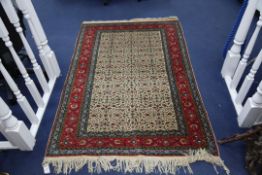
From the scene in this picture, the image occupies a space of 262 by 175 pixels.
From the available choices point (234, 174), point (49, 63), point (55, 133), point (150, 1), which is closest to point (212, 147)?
point (234, 174)

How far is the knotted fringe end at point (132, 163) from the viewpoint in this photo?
1.39 meters

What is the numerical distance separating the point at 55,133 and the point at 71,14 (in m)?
1.58

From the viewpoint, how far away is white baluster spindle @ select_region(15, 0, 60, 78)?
1402mm

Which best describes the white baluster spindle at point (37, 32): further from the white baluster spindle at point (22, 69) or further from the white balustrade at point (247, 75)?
the white balustrade at point (247, 75)

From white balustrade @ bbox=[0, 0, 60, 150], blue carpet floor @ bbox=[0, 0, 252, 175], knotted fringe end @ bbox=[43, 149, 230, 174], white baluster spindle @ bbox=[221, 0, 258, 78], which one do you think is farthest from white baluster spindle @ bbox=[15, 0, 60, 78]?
white baluster spindle @ bbox=[221, 0, 258, 78]

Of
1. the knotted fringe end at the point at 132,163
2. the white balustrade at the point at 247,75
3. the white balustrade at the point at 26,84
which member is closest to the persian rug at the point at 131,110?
the knotted fringe end at the point at 132,163

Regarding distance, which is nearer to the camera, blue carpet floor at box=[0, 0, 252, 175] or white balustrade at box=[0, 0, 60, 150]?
white balustrade at box=[0, 0, 60, 150]

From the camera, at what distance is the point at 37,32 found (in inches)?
62.5

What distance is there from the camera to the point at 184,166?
139 cm

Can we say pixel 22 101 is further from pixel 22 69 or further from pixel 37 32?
pixel 37 32

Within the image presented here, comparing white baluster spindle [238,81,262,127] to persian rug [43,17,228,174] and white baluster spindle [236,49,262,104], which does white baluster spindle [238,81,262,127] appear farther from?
persian rug [43,17,228,174]

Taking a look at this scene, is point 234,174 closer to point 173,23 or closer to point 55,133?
point 55,133

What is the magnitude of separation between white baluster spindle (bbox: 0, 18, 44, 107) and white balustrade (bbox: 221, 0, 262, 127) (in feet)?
4.48

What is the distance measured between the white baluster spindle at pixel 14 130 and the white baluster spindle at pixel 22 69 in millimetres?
274
